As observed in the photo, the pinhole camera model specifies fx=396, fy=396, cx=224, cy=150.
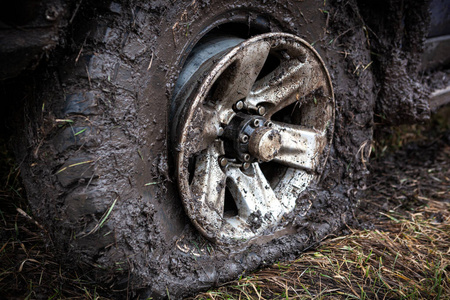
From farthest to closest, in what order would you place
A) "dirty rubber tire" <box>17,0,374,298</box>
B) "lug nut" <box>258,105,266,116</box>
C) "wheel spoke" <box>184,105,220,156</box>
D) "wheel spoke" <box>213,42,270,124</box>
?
"lug nut" <box>258,105,266,116</box>, "wheel spoke" <box>213,42,270,124</box>, "wheel spoke" <box>184,105,220,156</box>, "dirty rubber tire" <box>17,0,374,298</box>

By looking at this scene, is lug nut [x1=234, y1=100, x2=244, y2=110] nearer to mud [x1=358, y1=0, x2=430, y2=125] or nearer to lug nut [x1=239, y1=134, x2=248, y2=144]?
lug nut [x1=239, y1=134, x2=248, y2=144]

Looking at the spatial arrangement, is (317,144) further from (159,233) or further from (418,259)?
(159,233)

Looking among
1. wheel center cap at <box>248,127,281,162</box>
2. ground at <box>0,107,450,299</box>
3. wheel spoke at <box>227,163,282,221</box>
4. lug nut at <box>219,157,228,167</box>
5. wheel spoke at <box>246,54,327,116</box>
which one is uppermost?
wheel spoke at <box>246,54,327,116</box>

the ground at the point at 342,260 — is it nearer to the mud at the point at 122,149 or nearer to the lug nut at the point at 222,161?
the mud at the point at 122,149

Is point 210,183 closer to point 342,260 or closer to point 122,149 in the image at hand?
point 122,149

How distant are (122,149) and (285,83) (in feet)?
2.86

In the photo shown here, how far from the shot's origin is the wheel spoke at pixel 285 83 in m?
1.85

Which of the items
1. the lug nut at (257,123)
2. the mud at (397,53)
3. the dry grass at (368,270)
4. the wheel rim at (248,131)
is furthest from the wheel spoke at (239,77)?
the mud at (397,53)

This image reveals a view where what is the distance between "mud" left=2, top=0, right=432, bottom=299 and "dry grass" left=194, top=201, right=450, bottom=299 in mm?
146

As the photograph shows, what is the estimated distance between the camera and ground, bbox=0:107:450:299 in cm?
155

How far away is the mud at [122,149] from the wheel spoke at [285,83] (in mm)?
231

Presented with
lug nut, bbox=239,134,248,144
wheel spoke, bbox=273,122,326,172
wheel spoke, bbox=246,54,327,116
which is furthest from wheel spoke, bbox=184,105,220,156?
wheel spoke, bbox=273,122,326,172

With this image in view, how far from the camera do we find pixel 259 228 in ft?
6.15

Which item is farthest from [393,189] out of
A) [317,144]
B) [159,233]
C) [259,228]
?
[159,233]
